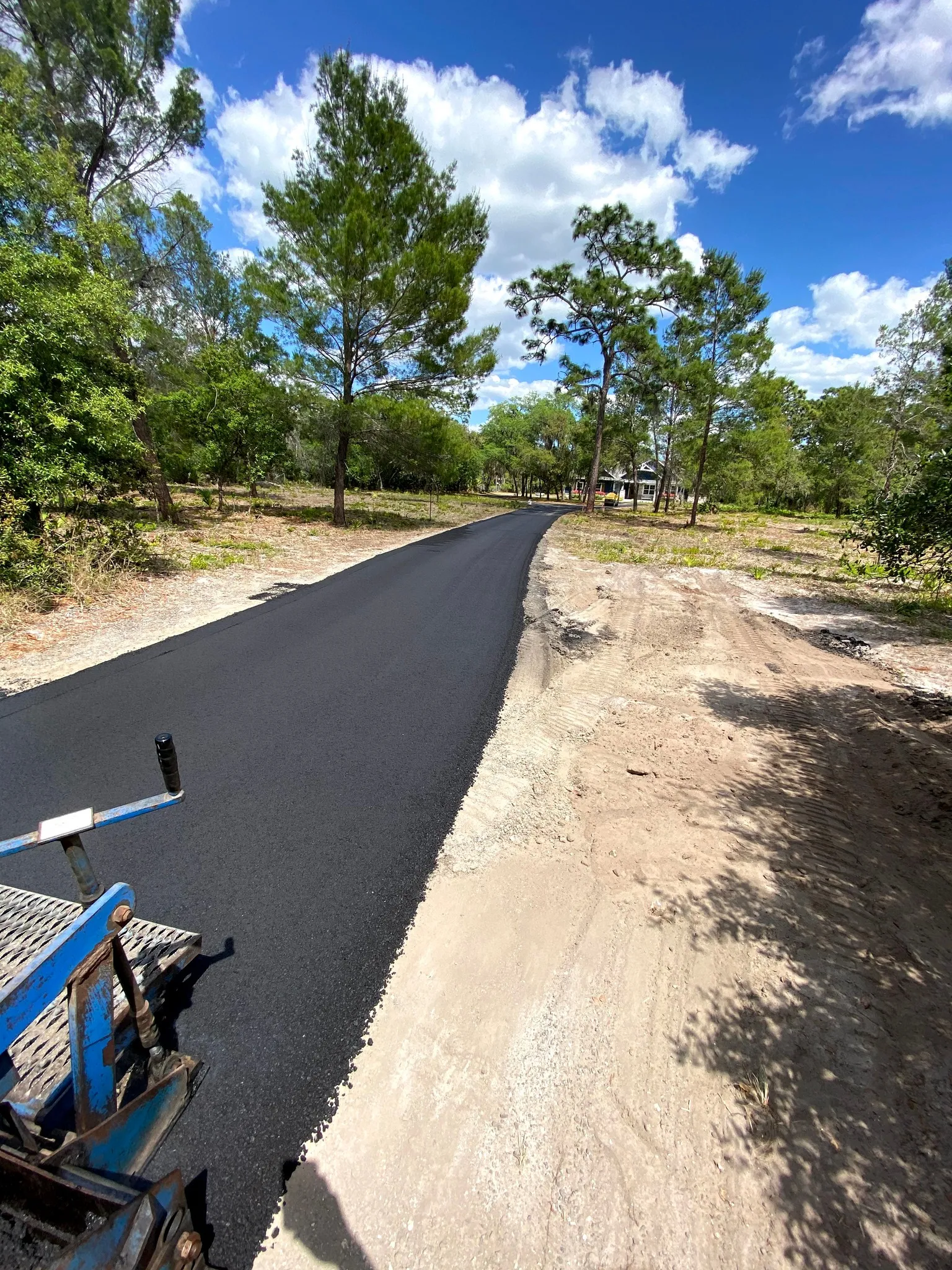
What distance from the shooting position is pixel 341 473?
16.8m

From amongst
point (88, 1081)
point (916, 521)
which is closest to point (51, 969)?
point (88, 1081)

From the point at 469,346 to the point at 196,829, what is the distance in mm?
16537

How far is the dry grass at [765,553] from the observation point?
9.17 metres

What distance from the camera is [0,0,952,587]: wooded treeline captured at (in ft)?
22.5

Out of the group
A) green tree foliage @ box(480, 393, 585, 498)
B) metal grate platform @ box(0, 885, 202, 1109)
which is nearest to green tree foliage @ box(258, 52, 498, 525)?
metal grate platform @ box(0, 885, 202, 1109)

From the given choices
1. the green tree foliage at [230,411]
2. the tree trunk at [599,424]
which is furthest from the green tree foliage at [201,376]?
the tree trunk at [599,424]

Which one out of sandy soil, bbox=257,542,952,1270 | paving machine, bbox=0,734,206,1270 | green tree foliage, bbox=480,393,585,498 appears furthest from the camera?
green tree foliage, bbox=480,393,585,498

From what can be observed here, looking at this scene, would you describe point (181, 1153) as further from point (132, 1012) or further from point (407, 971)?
point (407, 971)

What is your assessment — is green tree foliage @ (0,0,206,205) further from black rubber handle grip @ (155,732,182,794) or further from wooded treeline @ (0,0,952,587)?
black rubber handle grip @ (155,732,182,794)

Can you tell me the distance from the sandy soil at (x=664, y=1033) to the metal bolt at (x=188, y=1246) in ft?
0.98

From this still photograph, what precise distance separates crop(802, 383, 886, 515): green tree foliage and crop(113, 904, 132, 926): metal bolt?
3998 centimetres

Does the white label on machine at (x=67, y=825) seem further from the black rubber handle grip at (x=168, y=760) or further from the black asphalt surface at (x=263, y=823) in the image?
the black asphalt surface at (x=263, y=823)

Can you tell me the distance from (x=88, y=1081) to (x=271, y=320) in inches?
688

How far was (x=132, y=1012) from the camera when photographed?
1.67m
